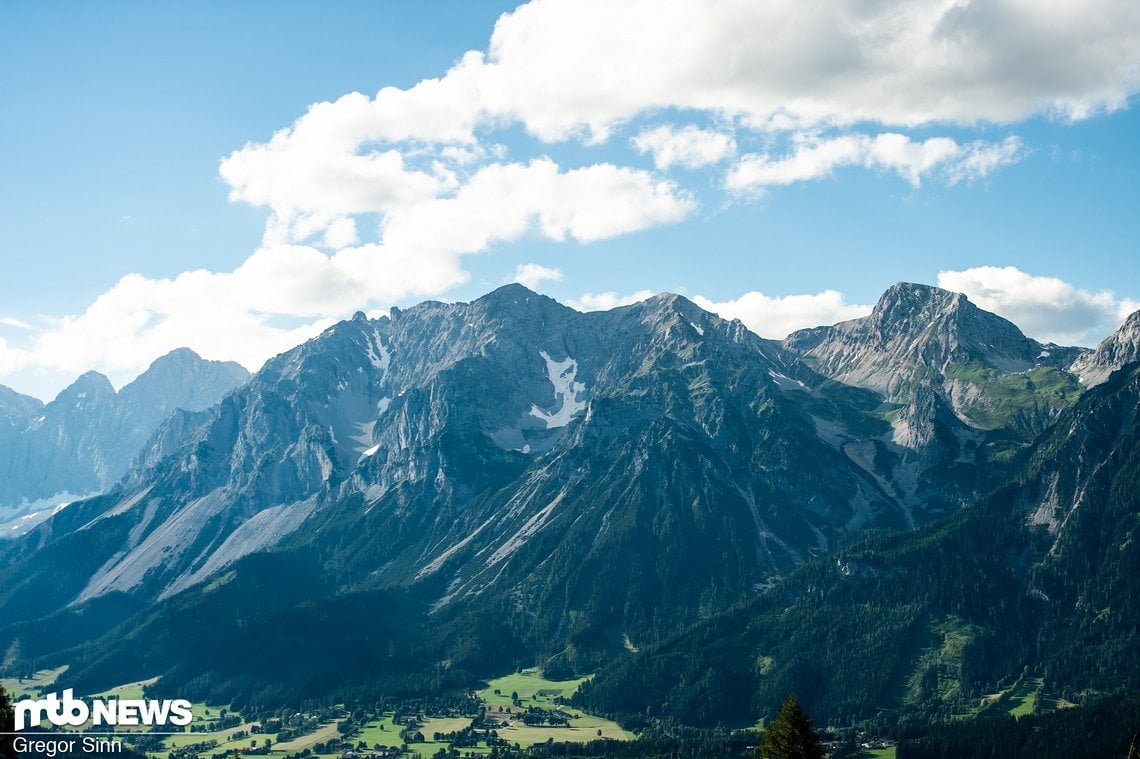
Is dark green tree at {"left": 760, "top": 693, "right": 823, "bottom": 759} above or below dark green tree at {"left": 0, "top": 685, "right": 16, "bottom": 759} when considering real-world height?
below

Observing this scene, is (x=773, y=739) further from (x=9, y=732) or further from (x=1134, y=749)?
(x=9, y=732)

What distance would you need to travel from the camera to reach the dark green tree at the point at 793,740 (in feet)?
406

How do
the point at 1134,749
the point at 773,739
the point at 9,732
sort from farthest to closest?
the point at 773,739
the point at 1134,749
the point at 9,732

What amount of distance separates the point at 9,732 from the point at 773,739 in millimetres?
79087

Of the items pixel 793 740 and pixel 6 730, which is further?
pixel 793 740

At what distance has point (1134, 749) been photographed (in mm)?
113188

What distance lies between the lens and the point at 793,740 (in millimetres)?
124562

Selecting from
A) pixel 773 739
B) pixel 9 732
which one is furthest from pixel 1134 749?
pixel 9 732

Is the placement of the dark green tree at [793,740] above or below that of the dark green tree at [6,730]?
below

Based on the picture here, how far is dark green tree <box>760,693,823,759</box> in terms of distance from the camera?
12381 cm

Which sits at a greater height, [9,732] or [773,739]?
[9,732]

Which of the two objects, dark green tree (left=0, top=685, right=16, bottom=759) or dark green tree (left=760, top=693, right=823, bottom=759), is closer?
dark green tree (left=0, top=685, right=16, bottom=759)

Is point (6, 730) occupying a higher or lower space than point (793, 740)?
higher

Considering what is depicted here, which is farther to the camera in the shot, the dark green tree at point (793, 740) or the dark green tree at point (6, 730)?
the dark green tree at point (793, 740)
